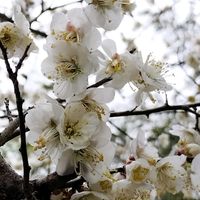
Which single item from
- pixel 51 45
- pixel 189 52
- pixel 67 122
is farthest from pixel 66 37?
pixel 189 52

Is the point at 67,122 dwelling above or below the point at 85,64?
below

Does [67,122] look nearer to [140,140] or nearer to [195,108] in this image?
[140,140]

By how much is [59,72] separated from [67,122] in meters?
0.17

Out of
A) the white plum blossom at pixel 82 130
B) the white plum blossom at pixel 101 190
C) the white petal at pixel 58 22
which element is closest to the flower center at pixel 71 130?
the white plum blossom at pixel 82 130

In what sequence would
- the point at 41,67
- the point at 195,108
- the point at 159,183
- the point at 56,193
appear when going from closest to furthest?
1. the point at 56,193
2. the point at 41,67
3. the point at 159,183
4. the point at 195,108

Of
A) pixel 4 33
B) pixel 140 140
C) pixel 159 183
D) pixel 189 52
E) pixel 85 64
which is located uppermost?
pixel 189 52

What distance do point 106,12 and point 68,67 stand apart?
0.61 feet

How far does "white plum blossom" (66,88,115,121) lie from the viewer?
1.00 m

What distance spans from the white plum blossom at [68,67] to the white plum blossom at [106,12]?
95 mm

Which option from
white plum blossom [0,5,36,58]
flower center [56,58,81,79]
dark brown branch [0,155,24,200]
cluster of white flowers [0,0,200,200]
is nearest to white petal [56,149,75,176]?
cluster of white flowers [0,0,200,200]

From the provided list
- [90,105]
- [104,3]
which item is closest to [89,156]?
[90,105]

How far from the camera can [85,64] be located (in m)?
1.05

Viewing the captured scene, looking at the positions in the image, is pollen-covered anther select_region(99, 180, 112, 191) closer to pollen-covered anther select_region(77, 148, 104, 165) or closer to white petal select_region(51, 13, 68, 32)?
pollen-covered anther select_region(77, 148, 104, 165)

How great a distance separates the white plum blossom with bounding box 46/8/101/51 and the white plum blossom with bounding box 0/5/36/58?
0.68 ft
